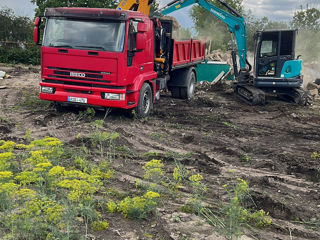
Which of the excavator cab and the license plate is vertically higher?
the excavator cab

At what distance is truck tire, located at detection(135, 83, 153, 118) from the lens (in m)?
9.95

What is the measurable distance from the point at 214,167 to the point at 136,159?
4.67 feet

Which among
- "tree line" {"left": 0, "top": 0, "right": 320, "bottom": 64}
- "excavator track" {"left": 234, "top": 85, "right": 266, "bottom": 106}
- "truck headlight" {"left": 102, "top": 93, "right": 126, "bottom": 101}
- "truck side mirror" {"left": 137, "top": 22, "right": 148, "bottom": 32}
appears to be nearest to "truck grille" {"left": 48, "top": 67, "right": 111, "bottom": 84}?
"truck headlight" {"left": 102, "top": 93, "right": 126, "bottom": 101}

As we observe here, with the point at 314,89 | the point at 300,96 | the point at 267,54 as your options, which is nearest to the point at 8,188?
the point at 267,54

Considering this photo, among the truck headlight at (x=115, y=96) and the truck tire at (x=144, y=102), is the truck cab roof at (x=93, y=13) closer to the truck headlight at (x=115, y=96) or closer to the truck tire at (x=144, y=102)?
the truck headlight at (x=115, y=96)

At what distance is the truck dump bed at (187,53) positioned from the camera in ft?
41.1

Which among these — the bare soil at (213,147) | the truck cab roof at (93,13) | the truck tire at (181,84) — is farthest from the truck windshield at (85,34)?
the truck tire at (181,84)

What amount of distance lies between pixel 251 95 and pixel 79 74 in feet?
22.3

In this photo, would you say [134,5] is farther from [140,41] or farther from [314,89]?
[314,89]

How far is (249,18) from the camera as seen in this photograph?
108 ft

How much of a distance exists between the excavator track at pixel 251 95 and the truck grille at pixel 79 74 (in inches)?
244

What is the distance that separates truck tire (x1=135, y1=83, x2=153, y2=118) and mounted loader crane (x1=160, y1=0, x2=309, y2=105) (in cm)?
444

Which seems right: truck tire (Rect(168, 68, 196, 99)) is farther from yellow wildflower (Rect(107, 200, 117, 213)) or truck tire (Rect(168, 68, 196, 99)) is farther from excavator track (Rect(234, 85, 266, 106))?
yellow wildflower (Rect(107, 200, 117, 213))

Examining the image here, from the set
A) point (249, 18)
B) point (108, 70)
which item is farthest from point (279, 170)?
point (249, 18)
